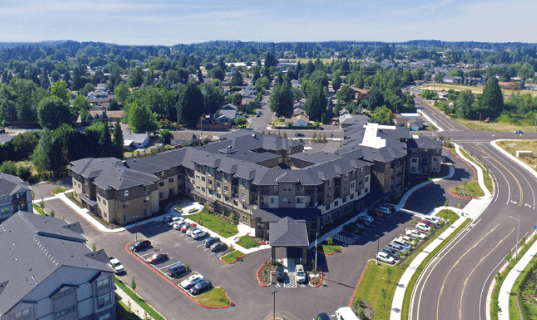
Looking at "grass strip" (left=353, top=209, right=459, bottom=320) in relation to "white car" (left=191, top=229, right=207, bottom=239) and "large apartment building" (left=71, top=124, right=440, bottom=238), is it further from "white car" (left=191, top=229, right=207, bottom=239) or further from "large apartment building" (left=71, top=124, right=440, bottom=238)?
"white car" (left=191, top=229, right=207, bottom=239)

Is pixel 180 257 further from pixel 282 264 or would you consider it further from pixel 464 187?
pixel 464 187

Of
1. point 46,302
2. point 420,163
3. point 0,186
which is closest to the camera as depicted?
point 46,302

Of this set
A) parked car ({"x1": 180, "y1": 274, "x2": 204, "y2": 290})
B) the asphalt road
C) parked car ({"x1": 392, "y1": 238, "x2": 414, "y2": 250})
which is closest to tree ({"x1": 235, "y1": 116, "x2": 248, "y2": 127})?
the asphalt road

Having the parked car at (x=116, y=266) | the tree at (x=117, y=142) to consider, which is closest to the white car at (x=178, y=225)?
the parked car at (x=116, y=266)

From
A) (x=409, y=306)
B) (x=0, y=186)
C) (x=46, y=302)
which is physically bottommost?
(x=409, y=306)

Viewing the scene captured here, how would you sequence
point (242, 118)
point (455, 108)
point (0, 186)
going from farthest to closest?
point (455, 108), point (242, 118), point (0, 186)

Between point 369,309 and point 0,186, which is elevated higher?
point 0,186

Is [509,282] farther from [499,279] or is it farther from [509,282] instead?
[499,279]

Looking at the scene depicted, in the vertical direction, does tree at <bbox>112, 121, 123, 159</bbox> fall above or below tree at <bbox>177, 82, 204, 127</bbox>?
below

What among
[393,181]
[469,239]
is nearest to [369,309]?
[469,239]
